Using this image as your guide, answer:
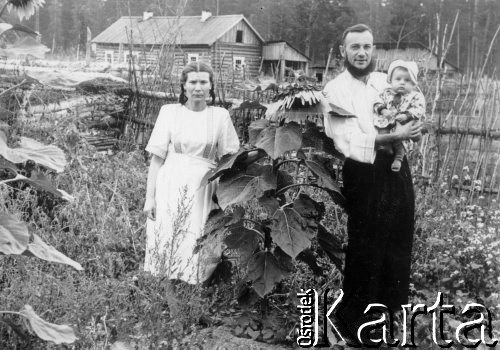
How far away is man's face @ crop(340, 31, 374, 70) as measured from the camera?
3217mm

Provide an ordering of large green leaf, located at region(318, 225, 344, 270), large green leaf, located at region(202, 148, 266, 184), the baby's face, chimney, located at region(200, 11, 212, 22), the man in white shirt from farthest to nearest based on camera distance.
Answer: chimney, located at region(200, 11, 212, 22)
large green leaf, located at region(318, 225, 344, 270)
large green leaf, located at region(202, 148, 266, 184)
the man in white shirt
the baby's face

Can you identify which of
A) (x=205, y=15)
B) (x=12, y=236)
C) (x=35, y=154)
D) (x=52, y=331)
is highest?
(x=205, y=15)

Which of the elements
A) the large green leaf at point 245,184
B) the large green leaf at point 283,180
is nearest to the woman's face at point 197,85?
the large green leaf at point 245,184

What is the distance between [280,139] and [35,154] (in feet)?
4.35

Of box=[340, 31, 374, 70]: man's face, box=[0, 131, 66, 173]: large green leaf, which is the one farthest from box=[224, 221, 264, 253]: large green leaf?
box=[0, 131, 66, 173]: large green leaf

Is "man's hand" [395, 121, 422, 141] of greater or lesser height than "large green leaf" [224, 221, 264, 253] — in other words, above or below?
above

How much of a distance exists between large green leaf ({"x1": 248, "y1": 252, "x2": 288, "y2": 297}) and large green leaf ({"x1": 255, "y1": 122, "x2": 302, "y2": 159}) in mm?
658

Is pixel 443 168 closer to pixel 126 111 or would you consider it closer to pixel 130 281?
pixel 130 281

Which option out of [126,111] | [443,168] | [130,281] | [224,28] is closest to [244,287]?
[130,281]

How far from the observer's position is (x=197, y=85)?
3.91 meters

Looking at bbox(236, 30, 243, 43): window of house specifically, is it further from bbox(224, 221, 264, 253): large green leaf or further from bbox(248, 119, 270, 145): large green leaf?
bbox(224, 221, 264, 253): large green leaf

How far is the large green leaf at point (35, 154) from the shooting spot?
2.44 m

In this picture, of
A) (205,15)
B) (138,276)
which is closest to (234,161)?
(138,276)

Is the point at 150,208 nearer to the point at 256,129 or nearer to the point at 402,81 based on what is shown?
the point at 256,129
